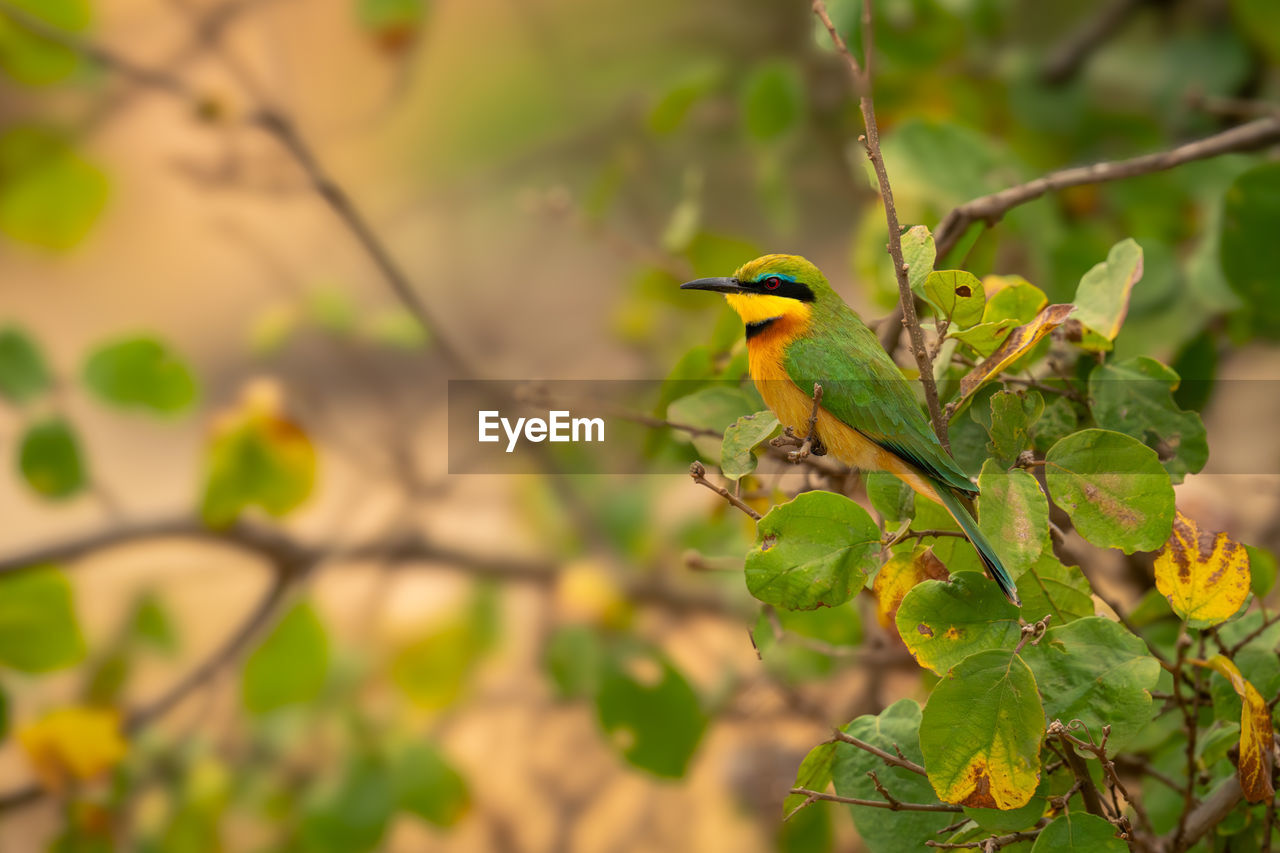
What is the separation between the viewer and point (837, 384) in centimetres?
27

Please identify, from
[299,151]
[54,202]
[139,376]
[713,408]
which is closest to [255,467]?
[139,376]

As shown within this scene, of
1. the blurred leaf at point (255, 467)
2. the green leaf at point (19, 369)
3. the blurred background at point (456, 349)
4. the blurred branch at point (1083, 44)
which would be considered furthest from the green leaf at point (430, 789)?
the blurred branch at point (1083, 44)

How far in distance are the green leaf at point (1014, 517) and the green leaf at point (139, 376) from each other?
0.56 meters

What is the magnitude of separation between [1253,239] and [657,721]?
0.34 m

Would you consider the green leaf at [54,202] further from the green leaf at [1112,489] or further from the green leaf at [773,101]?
the green leaf at [1112,489]

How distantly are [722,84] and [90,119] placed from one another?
0.74m

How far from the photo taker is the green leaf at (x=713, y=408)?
303 mm

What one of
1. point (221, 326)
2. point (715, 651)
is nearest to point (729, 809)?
point (715, 651)

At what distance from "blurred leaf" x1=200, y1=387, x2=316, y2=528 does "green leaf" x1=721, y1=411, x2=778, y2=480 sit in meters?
0.52

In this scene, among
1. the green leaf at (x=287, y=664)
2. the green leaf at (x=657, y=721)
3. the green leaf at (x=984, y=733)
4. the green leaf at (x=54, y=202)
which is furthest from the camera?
the green leaf at (x=54, y=202)

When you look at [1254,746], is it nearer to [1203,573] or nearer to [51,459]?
[1203,573]

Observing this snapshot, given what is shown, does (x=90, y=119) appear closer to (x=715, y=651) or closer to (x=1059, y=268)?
(x=715, y=651)

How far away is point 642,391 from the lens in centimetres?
95

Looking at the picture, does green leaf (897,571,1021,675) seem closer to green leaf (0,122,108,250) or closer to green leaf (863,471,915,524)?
green leaf (863,471,915,524)
